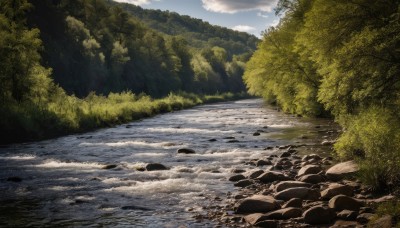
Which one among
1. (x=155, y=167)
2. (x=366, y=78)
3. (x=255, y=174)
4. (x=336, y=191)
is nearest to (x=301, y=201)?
(x=336, y=191)

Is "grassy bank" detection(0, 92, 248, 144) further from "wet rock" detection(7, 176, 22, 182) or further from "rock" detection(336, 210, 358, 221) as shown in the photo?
"rock" detection(336, 210, 358, 221)

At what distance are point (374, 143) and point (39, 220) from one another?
11.0 meters

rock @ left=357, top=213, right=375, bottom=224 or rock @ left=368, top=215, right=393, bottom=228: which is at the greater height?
rock @ left=368, top=215, right=393, bottom=228

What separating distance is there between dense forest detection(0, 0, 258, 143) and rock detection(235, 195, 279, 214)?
22.0m

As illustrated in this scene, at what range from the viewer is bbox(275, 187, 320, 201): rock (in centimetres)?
1267

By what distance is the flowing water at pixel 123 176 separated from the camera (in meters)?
11.9

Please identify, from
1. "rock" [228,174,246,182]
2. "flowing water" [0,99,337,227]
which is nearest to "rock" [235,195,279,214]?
"flowing water" [0,99,337,227]

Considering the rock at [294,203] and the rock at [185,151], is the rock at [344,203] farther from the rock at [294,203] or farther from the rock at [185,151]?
the rock at [185,151]

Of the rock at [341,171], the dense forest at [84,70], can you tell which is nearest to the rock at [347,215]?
the rock at [341,171]

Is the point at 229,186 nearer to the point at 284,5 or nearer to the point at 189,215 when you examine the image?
the point at 189,215

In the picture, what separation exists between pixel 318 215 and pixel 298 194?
2.18 metres

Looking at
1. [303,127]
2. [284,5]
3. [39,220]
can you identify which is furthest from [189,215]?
[284,5]

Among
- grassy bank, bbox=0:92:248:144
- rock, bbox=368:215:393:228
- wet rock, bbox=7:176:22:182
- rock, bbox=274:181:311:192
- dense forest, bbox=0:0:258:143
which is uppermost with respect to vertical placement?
dense forest, bbox=0:0:258:143

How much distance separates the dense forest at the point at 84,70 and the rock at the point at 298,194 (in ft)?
73.3
